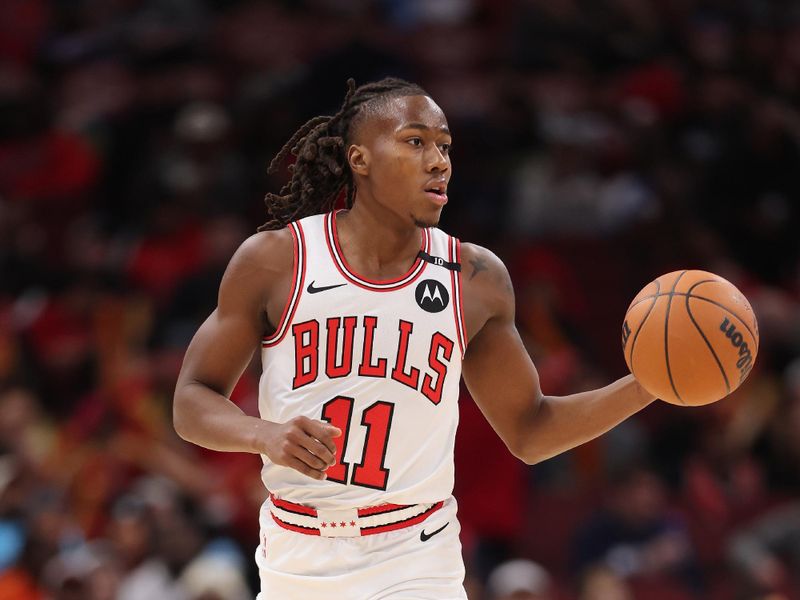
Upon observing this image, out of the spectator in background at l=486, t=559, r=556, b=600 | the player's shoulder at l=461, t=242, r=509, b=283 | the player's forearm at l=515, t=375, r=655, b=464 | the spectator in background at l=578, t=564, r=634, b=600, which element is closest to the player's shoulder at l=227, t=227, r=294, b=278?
the player's shoulder at l=461, t=242, r=509, b=283

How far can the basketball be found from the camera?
4.09 metres

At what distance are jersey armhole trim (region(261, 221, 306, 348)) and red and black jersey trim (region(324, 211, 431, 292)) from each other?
0.33 feet

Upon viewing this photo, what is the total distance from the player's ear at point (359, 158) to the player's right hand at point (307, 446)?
3.77 feet

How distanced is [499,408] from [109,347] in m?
5.59

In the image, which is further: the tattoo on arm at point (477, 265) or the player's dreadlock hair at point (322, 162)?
the player's dreadlock hair at point (322, 162)

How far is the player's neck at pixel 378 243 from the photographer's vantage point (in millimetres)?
4387

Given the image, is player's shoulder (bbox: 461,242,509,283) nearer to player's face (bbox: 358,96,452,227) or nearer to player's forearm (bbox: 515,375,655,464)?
player's face (bbox: 358,96,452,227)

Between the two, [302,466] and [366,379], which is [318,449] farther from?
[366,379]

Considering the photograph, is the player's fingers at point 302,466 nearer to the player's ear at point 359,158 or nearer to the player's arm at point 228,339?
the player's arm at point 228,339

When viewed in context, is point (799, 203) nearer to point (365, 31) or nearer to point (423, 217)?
point (365, 31)

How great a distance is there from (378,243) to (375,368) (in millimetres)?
478

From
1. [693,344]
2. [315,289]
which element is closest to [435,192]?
Result: [315,289]

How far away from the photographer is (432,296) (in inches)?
171

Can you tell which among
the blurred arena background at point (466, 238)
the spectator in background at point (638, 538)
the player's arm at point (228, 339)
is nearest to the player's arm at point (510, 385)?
the player's arm at point (228, 339)
